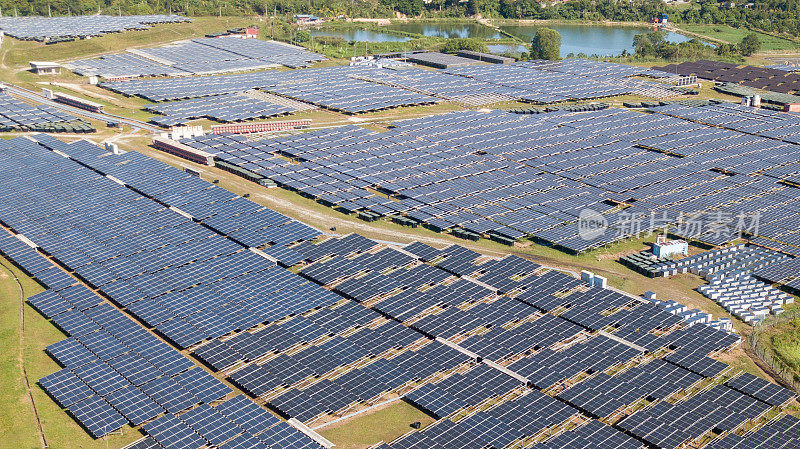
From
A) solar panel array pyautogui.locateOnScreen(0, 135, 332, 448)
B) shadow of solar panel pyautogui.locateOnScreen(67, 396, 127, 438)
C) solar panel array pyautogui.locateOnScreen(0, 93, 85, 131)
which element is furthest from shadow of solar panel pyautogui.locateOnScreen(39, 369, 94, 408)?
solar panel array pyautogui.locateOnScreen(0, 93, 85, 131)

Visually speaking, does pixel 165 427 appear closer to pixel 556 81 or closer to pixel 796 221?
pixel 796 221

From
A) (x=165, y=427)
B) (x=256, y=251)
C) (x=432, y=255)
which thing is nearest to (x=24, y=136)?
(x=256, y=251)

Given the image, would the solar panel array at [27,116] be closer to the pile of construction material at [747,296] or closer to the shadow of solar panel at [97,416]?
the shadow of solar panel at [97,416]

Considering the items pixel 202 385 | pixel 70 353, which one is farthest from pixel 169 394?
pixel 70 353

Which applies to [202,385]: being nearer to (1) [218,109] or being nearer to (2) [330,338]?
(2) [330,338]

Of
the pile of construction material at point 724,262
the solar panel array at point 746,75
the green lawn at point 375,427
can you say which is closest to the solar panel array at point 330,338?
the green lawn at point 375,427

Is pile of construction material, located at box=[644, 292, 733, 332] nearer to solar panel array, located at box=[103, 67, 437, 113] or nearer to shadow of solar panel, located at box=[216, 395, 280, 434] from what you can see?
shadow of solar panel, located at box=[216, 395, 280, 434]
